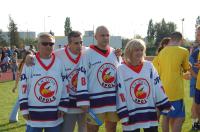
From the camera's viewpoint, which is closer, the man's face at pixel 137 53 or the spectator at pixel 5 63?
the man's face at pixel 137 53

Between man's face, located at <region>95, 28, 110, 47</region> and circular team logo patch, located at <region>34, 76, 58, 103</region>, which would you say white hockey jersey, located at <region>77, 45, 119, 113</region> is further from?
circular team logo patch, located at <region>34, 76, 58, 103</region>

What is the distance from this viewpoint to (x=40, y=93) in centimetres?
546

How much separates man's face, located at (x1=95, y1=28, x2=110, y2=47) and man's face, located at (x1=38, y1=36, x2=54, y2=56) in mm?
758

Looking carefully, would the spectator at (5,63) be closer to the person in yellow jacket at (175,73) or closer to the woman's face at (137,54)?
the person in yellow jacket at (175,73)

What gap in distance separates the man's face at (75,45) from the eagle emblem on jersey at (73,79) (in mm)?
299

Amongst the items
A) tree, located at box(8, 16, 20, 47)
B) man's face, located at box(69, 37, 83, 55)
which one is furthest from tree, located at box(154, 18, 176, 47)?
man's face, located at box(69, 37, 83, 55)

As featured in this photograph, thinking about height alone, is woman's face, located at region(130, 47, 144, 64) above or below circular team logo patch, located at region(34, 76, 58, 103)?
above

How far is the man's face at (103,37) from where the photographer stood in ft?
19.3

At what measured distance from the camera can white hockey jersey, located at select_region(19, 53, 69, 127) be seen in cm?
546

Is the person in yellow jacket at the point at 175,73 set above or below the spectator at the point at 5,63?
above

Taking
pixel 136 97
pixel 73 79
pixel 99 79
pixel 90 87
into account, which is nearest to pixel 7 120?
pixel 73 79

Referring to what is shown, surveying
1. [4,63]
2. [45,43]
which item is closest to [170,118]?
[45,43]

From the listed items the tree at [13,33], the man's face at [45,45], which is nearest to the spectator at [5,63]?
the man's face at [45,45]

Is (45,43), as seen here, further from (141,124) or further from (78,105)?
(141,124)
